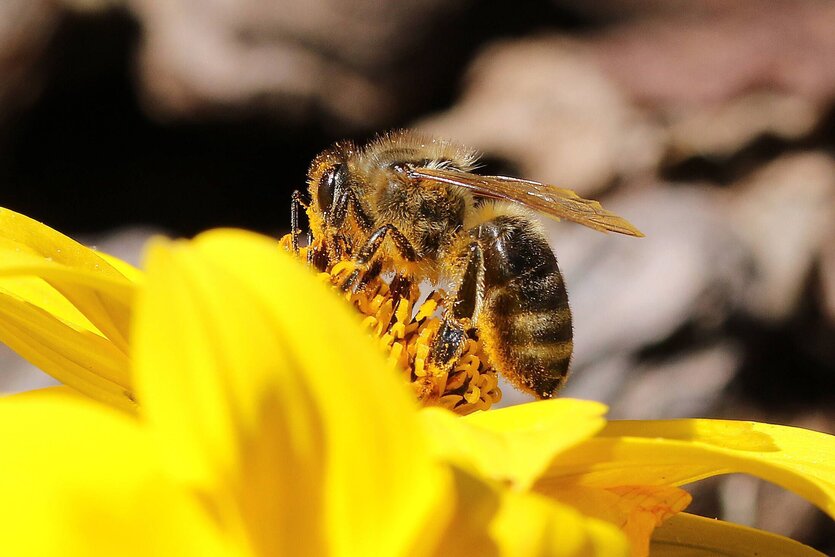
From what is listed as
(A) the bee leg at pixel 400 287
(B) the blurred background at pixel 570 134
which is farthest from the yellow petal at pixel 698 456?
(B) the blurred background at pixel 570 134

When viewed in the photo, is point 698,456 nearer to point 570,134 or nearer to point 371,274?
point 371,274

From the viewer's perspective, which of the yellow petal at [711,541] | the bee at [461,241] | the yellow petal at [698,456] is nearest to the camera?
Answer: the yellow petal at [698,456]

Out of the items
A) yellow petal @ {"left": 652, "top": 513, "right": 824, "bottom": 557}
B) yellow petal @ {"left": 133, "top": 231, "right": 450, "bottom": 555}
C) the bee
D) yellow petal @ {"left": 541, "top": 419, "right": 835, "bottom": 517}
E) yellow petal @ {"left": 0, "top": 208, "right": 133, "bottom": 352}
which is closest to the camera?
yellow petal @ {"left": 133, "top": 231, "right": 450, "bottom": 555}

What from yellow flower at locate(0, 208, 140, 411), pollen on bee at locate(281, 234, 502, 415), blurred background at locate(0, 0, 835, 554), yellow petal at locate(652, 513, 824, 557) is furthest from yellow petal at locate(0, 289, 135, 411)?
blurred background at locate(0, 0, 835, 554)

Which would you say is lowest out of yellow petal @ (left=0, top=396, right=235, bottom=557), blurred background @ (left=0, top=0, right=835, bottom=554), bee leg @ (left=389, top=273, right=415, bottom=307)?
yellow petal @ (left=0, top=396, right=235, bottom=557)

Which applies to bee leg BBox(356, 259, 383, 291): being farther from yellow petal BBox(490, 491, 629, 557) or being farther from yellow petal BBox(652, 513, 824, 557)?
yellow petal BBox(490, 491, 629, 557)

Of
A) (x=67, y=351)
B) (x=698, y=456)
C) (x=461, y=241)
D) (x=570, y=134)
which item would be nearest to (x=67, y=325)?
(x=67, y=351)

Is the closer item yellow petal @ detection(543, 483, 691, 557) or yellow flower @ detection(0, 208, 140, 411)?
Result: yellow petal @ detection(543, 483, 691, 557)

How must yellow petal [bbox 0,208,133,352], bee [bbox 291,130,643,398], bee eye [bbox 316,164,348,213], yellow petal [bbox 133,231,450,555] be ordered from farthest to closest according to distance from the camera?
bee eye [bbox 316,164,348,213]
bee [bbox 291,130,643,398]
yellow petal [bbox 0,208,133,352]
yellow petal [bbox 133,231,450,555]

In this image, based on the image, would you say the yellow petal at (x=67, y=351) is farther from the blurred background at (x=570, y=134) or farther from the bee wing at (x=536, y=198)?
the blurred background at (x=570, y=134)
